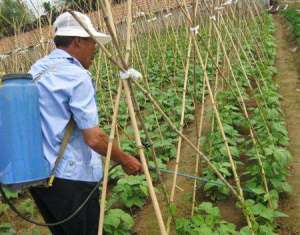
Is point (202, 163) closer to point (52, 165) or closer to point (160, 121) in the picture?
point (160, 121)

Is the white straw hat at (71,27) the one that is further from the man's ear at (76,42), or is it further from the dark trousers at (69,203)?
the dark trousers at (69,203)

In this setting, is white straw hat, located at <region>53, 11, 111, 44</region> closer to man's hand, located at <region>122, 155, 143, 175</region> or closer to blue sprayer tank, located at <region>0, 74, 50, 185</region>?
blue sprayer tank, located at <region>0, 74, 50, 185</region>

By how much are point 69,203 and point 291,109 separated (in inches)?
203

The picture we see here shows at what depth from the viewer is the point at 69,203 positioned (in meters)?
2.74

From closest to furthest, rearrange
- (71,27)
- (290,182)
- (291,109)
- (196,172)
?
1. (71,27)
2. (196,172)
3. (290,182)
4. (291,109)

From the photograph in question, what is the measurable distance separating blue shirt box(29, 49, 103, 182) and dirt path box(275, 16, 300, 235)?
6.76 feet

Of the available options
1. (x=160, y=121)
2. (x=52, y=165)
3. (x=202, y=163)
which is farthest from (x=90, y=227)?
(x=160, y=121)

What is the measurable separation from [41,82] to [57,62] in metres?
0.16

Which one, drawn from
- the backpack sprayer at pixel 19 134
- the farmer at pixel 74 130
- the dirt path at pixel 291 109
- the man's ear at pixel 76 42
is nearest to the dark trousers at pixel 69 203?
the farmer at pixel 74 130

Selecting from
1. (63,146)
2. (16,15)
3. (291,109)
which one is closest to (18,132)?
(63,146)

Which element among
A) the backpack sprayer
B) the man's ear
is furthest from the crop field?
the backpack sprayer

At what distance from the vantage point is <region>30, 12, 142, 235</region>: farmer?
8.47ft

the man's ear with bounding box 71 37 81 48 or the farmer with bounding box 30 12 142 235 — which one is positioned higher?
the man's ear with bounding box 71 37 81 48

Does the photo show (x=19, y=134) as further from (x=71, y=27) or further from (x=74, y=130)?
(x=71, y=27)
